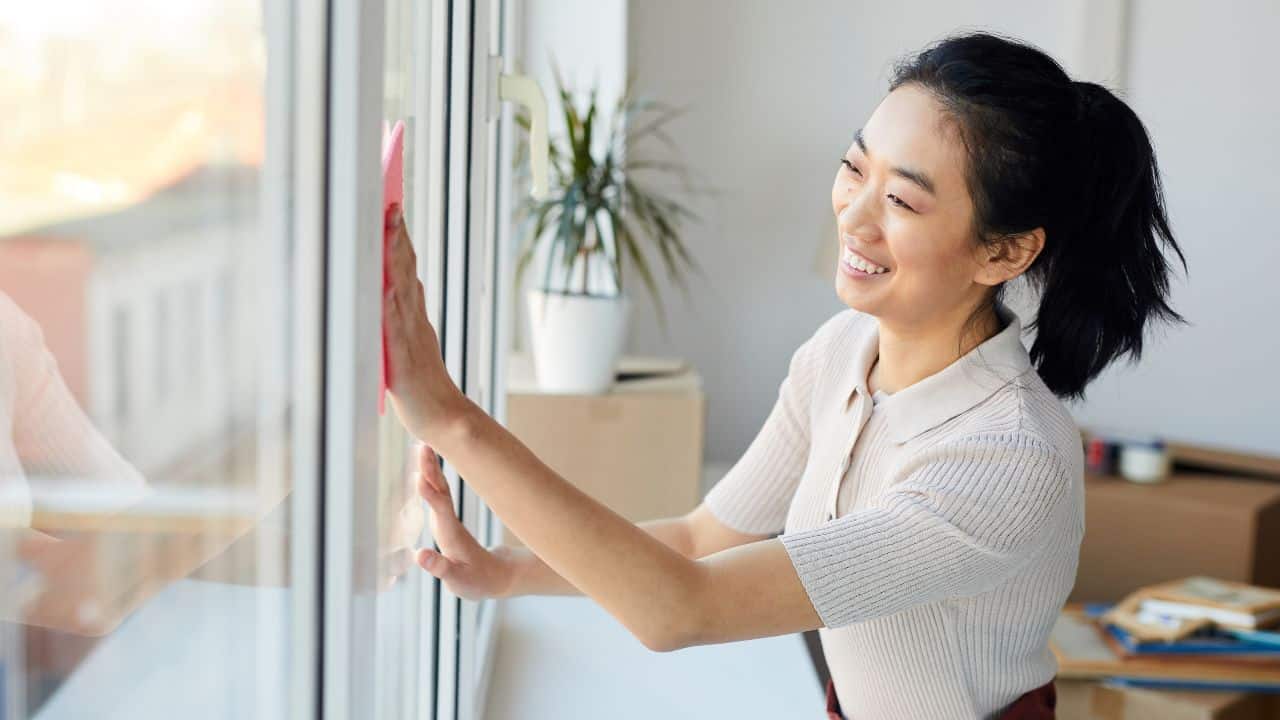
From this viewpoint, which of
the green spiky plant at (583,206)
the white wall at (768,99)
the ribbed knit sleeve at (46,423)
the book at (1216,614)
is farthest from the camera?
the white wall at (768,99)

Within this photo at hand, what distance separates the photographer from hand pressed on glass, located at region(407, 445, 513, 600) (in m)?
1.01

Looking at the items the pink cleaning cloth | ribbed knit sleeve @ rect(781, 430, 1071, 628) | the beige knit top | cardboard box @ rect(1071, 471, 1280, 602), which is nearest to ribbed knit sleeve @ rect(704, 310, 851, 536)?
the beige knit top

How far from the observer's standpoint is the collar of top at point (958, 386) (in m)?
1.17

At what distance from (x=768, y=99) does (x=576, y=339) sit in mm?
1200

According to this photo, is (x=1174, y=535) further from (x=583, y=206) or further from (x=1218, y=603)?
(x=583, y=206)

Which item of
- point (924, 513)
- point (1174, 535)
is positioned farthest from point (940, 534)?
point (1174, 535)

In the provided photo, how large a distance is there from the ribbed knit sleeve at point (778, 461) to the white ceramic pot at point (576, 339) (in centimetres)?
119

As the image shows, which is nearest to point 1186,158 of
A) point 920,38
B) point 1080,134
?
point 920,38

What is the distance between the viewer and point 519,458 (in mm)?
874

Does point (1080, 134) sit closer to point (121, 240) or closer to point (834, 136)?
point (121, 240)

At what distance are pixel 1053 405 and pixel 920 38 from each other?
2522mm

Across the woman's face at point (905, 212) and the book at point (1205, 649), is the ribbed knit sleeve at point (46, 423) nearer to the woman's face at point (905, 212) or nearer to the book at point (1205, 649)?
the woman's face at point (905, 212)

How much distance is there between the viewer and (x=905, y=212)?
1.10 meters

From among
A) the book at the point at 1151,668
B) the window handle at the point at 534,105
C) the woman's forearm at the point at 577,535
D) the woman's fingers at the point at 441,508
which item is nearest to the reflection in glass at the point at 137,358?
the woman's forearm at the point at 577,535
